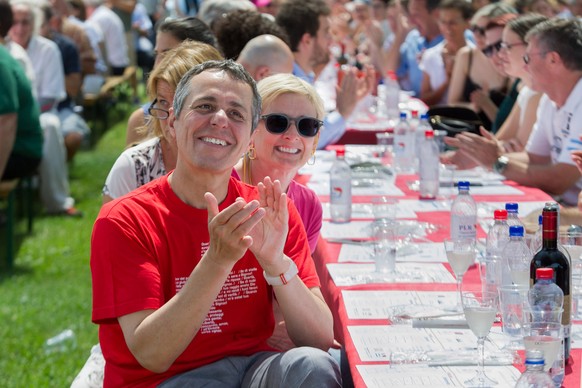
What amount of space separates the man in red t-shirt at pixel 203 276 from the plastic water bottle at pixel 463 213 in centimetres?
96

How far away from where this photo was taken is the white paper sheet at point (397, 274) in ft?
10.3

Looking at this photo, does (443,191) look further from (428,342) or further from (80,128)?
(80,128)

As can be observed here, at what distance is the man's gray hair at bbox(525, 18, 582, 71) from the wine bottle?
2743 mm

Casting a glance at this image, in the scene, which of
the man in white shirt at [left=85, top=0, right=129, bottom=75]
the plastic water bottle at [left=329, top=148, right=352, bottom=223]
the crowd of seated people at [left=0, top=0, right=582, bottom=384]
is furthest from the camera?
the man in white shirt at [left=85, top=0, right=129, bottom=75]

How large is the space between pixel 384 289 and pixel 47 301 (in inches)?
126

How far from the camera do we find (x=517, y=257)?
2.64 metres

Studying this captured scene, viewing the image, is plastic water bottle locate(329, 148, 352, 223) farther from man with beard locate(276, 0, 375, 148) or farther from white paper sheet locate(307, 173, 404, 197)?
man with beard locate(276, 0, 375, 148)

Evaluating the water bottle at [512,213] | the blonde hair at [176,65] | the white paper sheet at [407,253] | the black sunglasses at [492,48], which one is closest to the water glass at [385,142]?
the black sunglasses at [492,48]

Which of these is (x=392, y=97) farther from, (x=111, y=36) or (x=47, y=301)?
(x=111, y=36)

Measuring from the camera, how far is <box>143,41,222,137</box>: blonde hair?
3.35 meters

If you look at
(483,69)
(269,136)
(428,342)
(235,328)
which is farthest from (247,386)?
(483,69)

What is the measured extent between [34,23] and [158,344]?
6.68 metres

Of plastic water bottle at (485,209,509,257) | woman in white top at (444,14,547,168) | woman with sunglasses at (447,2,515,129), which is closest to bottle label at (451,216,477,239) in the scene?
plastic water bottle at (485,209,509,257)

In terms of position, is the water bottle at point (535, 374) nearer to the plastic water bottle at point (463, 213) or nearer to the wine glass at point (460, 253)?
the wine glass at point (460, 253)
